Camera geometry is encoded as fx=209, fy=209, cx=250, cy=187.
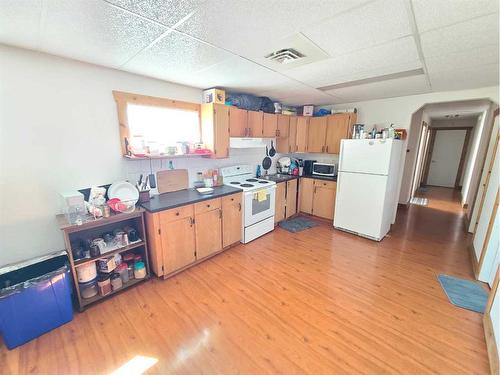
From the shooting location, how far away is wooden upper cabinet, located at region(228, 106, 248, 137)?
314cm

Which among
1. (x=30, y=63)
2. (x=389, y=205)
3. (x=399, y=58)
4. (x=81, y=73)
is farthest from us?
(x=389, y=205)

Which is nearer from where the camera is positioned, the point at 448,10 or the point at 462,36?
the point at 448,10

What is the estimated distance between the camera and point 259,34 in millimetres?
1503

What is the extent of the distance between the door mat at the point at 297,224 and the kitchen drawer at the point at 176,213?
1989 millimetres

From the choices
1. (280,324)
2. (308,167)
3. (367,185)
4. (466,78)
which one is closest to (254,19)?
(280,324)

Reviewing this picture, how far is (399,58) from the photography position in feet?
6.34

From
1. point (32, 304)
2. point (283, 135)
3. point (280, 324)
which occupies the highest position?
point (283, 135)

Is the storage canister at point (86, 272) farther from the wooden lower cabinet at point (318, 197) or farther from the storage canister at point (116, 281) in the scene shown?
the wooden lower cabinet at point (318, 197)

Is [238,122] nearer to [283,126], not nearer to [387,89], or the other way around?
[283,126]

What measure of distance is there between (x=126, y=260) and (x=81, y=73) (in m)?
1.97

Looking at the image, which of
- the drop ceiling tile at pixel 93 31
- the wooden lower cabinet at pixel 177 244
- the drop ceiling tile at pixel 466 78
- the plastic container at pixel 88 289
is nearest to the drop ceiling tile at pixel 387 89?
the drop ceiling tile at pixel 466 78

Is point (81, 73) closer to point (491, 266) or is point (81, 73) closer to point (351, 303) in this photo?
point (351, 303)

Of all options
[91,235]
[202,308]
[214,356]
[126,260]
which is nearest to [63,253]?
[91,235]

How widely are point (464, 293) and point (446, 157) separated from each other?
24.9 ft
